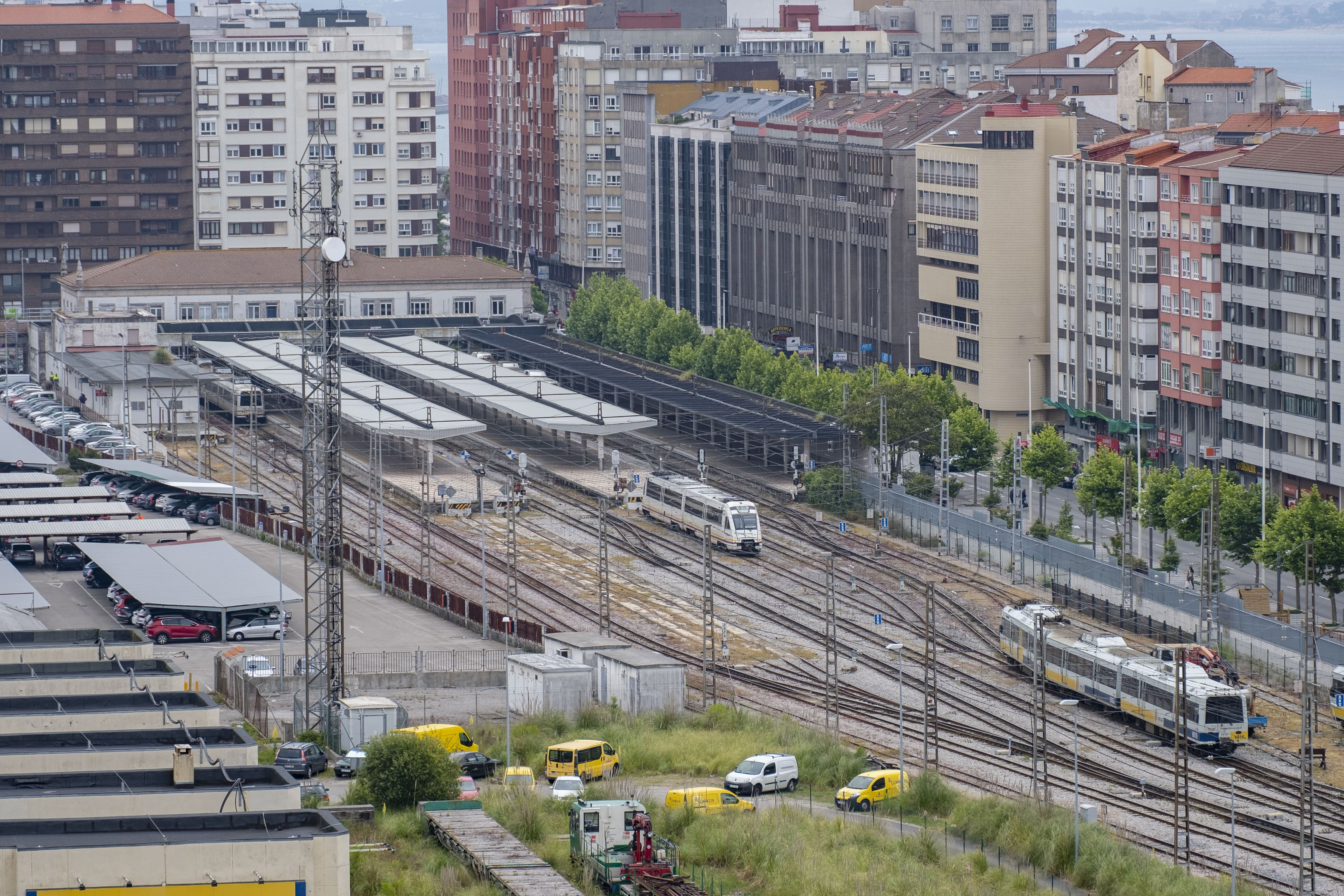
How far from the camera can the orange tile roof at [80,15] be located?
192375mm

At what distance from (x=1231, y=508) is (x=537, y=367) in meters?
62.3

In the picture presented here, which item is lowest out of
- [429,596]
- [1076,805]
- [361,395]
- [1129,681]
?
[1129,681]

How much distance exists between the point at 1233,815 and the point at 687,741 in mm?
16660

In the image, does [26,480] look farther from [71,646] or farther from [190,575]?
[71,646]

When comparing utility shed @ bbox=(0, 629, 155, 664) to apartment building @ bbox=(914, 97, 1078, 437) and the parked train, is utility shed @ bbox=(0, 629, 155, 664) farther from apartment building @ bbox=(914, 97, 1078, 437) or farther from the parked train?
apartment building @ bbox=(914, 97, 1078, 437)

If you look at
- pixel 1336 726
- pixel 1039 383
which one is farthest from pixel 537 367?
pixel 1336 726

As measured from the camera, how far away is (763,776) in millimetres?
65938

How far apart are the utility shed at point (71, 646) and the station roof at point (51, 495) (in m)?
40.7

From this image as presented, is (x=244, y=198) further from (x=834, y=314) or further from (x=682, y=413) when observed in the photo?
(x=682, y=413)

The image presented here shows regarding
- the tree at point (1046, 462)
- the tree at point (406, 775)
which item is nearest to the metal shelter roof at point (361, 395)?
the tree at point (1046, 462)

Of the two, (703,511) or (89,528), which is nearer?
(89,528)

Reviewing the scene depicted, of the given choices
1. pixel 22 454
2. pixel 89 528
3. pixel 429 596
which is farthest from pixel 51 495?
pixel 429 596

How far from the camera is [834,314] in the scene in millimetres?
159375

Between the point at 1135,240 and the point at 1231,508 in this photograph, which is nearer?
the point at 1231,508
